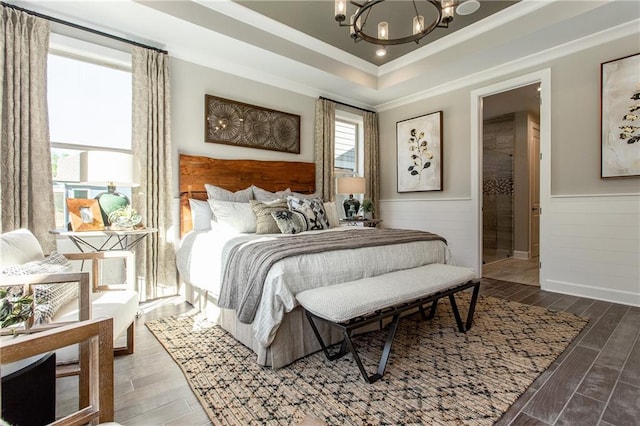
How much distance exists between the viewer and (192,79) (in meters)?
3.51

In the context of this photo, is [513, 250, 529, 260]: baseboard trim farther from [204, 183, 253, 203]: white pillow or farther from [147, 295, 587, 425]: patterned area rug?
[204, 183, 253, 203]: white pillow

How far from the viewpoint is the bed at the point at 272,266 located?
184 cm

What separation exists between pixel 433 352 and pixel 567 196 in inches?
103

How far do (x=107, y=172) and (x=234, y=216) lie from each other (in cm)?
110

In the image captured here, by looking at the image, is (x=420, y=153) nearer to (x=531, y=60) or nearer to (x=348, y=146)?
(x=348, y=146)

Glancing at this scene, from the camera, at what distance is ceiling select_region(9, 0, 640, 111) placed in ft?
9.19

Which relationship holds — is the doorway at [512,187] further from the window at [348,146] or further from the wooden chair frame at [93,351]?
the wooden chair frame at [93,351]

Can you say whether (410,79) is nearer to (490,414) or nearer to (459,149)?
(459,149)

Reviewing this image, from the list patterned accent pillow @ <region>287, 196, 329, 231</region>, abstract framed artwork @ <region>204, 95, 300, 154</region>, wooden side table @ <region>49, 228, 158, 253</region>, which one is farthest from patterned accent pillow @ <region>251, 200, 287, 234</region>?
abstract framed artwork @ <region>204, 95, 300, 154</region>

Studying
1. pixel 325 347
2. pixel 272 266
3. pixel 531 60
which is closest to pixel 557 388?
pixel 325 347

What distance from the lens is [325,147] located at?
468cm

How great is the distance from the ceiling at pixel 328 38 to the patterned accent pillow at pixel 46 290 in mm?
2296

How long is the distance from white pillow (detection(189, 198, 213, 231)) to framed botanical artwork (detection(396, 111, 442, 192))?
3096 millimetres

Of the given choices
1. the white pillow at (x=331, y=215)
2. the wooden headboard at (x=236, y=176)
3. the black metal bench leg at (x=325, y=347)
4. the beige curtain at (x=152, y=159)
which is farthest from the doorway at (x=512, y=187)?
the beige curtain at (x=152, y=159)
